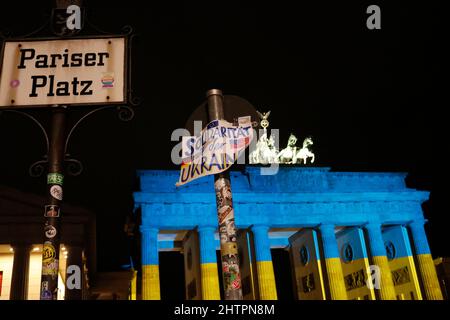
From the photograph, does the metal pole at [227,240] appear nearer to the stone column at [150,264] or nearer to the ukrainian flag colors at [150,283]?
the stone column at [150,264]

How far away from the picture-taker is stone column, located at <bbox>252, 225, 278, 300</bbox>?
51.1 meters

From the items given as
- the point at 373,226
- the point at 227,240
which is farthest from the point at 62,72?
the point at 373,226

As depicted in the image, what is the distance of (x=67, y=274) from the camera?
1071 inches

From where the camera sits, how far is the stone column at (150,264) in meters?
49.3

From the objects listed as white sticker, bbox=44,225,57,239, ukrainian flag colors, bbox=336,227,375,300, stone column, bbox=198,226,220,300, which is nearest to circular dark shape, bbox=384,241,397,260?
ukrainian flag colors, bbox=336,227,375,300

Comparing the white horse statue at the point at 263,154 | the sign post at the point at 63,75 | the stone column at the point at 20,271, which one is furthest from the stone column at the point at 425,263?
the sign post at the point at 63,75

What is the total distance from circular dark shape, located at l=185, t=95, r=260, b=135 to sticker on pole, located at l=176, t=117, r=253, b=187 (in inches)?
6.1

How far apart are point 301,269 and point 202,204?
16.4 meters

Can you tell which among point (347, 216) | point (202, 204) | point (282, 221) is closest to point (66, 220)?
point (202, 204)

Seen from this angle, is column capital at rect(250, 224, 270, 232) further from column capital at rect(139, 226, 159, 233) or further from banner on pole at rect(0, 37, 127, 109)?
banner on pole at rect(0, 37, 127, 109)

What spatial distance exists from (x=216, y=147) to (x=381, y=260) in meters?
52.5

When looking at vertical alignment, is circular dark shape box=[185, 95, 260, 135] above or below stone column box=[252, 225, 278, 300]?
below
